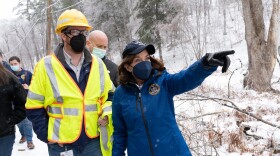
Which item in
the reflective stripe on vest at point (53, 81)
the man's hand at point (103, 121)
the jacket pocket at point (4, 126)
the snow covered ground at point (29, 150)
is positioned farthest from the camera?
the snow covered ground at point (29, 150)

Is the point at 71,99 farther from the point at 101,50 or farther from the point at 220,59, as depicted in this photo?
the point at 101,50

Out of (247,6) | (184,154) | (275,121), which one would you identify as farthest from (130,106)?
(247,6)

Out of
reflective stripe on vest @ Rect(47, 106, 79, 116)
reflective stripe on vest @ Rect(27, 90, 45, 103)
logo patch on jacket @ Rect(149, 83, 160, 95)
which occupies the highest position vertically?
logo patch on jacket @ Rect(149, 83, 160, 95)

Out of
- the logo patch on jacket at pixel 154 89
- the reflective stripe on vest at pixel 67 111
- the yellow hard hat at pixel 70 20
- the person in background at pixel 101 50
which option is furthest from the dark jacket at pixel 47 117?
the person in background at pixel 101 50

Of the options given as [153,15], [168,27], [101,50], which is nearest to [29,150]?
[101,50]

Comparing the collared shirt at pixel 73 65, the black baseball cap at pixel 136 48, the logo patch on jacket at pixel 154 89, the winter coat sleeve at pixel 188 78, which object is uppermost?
the black baseball cap at pixel 136 48

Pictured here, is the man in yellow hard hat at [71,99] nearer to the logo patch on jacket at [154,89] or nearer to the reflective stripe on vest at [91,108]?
the reflective stripe on vest at [91,108]

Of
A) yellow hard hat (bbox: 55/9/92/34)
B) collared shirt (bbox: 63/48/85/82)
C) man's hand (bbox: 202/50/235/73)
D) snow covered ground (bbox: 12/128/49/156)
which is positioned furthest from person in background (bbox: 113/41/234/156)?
snow covered ground (bbox: 12/128/49/156)

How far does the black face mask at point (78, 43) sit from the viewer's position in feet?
8.35

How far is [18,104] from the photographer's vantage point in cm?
306

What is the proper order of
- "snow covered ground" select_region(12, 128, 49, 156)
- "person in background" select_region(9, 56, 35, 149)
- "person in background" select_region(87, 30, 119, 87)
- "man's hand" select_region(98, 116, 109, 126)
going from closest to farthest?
"man's hand" select_region(98, 116, 109, 126) → "person in background" select_region(87, 30, 119, 87) → "snow covered ground" select_region(12, 128, 49, 156) → "person in background" select_region(9, 56, 35, 149)

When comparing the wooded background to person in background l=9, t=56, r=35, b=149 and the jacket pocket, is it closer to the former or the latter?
person in background l=9, t=56, r=35, b=149

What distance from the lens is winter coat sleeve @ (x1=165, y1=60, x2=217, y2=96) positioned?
193 centimetres

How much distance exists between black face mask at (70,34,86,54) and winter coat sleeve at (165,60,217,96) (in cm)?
87
